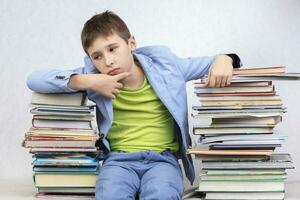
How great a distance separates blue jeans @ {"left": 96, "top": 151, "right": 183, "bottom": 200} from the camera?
1510mm

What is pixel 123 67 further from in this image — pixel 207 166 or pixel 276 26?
pixel 276 26

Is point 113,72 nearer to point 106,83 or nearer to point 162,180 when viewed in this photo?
point 106,83

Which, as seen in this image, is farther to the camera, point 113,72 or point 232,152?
point 113,72

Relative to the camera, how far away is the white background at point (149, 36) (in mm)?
2076

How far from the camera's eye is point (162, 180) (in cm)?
155

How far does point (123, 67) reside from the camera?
5.46ft

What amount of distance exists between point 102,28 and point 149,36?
1.57 ft

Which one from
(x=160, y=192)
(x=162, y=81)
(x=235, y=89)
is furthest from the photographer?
(x=162, y=81)

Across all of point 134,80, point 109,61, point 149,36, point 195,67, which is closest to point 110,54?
point 109,61

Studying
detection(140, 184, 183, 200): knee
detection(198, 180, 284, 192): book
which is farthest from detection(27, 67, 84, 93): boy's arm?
detection(198, 180, 284, 192): book

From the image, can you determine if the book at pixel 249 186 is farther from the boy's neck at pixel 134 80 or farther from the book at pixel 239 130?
the boy's neck at pixel 134 80

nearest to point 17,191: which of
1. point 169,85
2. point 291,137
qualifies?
point 169,85

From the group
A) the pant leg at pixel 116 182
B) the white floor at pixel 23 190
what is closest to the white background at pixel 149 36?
the white floor at pixel 23 190

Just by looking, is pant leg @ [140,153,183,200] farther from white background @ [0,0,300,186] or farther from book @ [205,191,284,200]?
white background @ [0,0,300,186]
